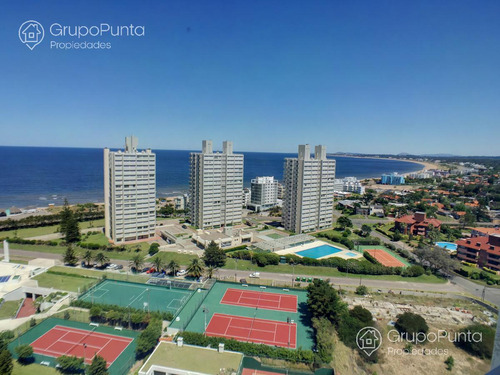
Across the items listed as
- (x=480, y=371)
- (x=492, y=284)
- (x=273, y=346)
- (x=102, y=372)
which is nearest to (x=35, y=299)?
(x=102, y=372)

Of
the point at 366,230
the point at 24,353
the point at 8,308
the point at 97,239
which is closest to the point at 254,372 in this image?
the point at 24,353

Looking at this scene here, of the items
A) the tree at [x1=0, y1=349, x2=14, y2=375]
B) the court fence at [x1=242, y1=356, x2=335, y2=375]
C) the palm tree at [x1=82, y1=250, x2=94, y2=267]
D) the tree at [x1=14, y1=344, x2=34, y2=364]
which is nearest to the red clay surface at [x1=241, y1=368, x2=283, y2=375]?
the court fence at [x1=242, y1=356, x2=335, y2=375]

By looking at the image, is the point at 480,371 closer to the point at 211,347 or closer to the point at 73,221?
the point at 211,347

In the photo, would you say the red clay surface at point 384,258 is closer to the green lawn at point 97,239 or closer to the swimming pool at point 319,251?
the swimming pool at point 319,251

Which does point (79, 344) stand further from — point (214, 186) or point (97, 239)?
point (214, 186)

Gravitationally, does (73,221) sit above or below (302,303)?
above

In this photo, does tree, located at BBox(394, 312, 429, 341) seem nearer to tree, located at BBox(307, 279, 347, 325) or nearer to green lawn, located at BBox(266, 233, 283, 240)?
tree, located at BBox(307, 279, 347, 325)
